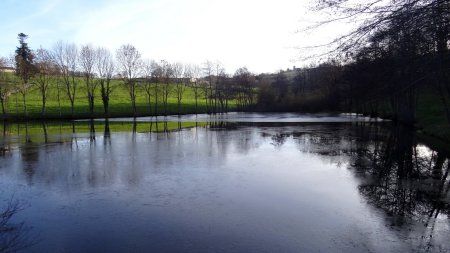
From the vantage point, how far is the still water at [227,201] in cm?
656

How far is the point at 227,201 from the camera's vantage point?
902 centimetres

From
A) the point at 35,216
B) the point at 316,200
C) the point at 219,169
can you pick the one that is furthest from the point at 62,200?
the point at 316,200

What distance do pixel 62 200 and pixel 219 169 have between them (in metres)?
5.40

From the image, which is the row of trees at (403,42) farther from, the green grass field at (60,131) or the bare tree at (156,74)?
the bare tree at (156,74)

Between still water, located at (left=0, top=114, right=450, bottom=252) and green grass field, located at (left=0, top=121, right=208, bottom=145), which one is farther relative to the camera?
green grass field, located at (left=0, top=121, right=208, bottom=145)

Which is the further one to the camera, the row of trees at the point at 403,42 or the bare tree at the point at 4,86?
the bare tree at the point at 4,86

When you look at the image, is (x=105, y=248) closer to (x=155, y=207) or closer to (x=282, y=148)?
(x=155, y=207)

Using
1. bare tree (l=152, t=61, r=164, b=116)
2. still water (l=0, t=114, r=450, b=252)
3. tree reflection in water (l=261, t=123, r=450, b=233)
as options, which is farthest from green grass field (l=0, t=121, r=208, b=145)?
bare tree (l=152, t=61, r=164, b=116)

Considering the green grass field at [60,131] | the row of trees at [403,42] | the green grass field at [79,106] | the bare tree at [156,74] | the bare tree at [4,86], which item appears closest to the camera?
the row of trees at [403,42]

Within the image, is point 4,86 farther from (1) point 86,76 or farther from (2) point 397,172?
(2) point 397,172

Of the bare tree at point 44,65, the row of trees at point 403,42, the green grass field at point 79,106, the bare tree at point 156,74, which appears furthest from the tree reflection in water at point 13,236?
the bare tree at point 156,74

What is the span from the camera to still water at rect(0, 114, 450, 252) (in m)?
6.56

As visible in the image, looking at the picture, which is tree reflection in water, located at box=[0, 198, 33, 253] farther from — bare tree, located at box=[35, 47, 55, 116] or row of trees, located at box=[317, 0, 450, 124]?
bare tree, located at box=[35, 47, 55, 116]

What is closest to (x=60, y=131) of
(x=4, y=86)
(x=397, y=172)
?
(x=4, y=86)
